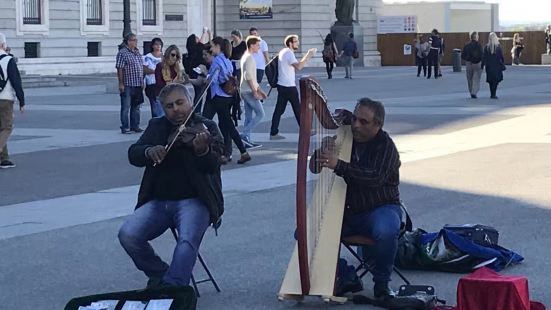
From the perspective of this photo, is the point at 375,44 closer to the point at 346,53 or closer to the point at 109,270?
the point at 346,53

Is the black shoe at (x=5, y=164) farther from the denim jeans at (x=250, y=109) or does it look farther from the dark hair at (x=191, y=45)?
the dark hair at (x=191, y=45)

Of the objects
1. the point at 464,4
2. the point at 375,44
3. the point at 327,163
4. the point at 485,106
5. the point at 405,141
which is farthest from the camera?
the point at 464,4

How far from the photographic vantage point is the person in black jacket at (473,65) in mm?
28000

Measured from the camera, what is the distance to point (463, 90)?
3284cm

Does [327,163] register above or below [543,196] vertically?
above

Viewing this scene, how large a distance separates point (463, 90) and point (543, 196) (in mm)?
21048

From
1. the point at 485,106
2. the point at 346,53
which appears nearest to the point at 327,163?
the point at 485,106

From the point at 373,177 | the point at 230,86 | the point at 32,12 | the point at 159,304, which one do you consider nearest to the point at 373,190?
the point at 373,177

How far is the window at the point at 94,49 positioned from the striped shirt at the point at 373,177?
46.5 metres

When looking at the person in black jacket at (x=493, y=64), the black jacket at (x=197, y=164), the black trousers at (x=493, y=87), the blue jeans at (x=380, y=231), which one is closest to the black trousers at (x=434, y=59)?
the person in black jacket at (x=493, y=64)

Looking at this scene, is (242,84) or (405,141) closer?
(242,84)

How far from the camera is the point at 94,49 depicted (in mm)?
53125

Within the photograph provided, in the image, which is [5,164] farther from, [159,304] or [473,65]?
[473,65]

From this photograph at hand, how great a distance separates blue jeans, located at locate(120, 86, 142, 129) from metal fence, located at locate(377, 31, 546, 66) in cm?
3718
